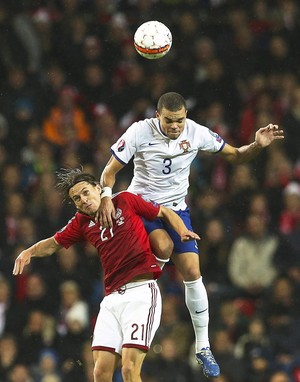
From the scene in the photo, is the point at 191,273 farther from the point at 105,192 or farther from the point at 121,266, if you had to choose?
the point at 105,192

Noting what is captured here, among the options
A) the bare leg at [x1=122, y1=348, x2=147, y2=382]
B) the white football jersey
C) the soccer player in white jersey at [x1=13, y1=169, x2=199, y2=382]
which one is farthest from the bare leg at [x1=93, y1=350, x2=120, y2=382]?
the white football jersey

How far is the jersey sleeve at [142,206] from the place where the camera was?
848cm

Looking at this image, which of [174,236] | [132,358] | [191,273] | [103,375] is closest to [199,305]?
[191,273]

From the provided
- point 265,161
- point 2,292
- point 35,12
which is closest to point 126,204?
point 2,292

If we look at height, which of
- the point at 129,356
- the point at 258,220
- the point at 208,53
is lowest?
the point at 129,356

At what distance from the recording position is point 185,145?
873 centimetres

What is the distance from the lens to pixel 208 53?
49.0ft

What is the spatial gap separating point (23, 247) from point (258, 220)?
285 centimetres

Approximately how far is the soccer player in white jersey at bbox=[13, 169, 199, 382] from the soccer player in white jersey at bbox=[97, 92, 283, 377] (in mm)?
206

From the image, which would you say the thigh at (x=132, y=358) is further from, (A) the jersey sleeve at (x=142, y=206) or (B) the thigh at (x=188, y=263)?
(A) the jersey sleeve at (x=142, y=206)

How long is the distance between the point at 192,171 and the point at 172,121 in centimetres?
502

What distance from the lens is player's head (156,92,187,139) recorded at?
8383 millimetres

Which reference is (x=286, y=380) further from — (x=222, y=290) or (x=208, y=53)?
(x=208, y=53)

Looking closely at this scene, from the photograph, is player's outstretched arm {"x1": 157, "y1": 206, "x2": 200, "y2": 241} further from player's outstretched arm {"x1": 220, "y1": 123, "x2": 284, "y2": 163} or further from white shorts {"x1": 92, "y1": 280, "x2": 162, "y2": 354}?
player's outstretched arm {"x1": 220, "y1": 123, "x2": 284, "y2": 163}
